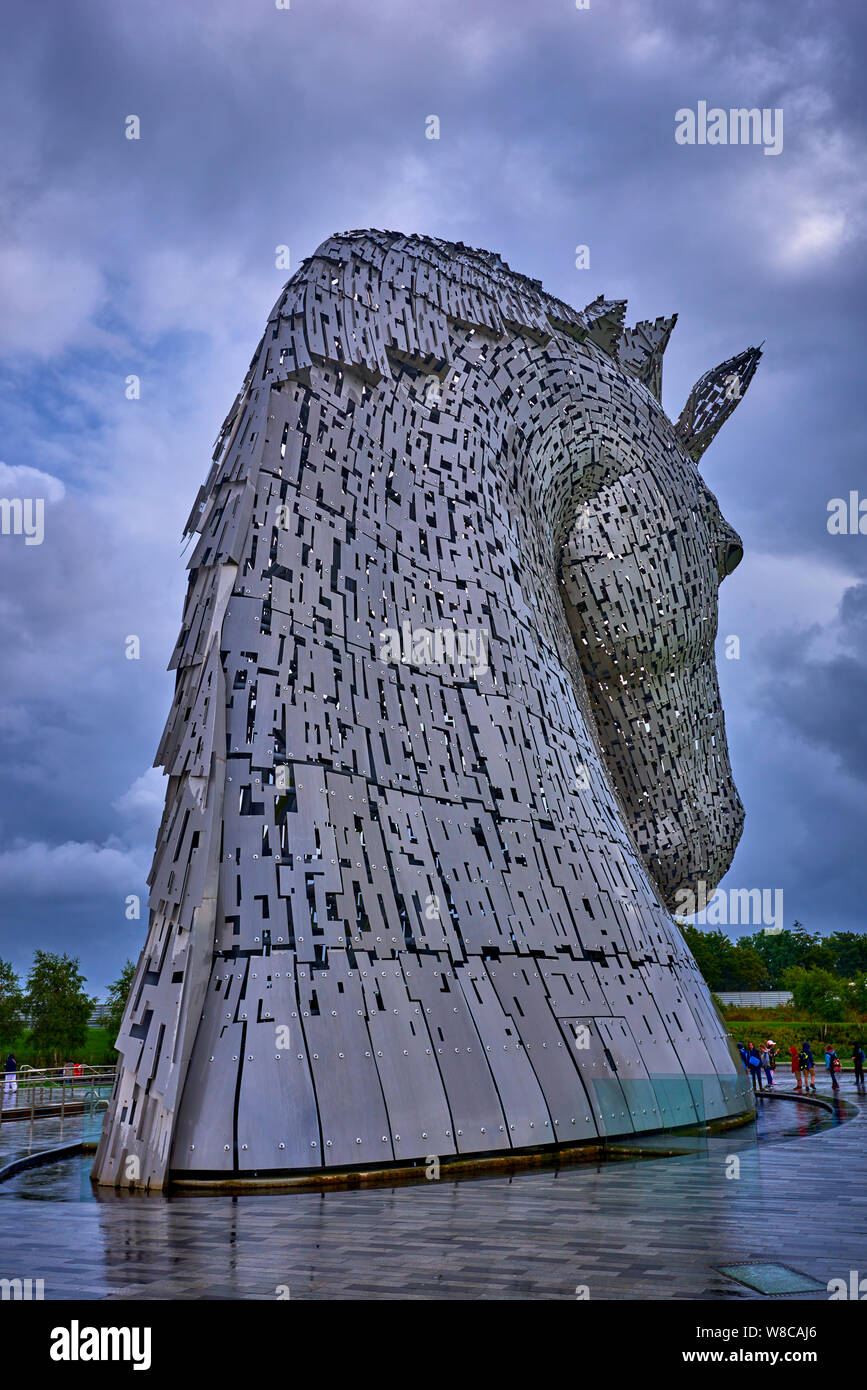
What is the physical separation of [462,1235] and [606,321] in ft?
69.3

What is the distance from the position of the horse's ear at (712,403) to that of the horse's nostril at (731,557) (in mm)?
2481

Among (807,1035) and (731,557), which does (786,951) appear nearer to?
(807,1035)

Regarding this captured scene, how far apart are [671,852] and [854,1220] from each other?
645 inches

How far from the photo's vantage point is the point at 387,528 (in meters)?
15.4

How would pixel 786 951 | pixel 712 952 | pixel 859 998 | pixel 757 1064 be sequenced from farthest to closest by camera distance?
1. pixel 786 951
2. pixel 712 952
3. pixel 859 998
4. pixel 757 1064

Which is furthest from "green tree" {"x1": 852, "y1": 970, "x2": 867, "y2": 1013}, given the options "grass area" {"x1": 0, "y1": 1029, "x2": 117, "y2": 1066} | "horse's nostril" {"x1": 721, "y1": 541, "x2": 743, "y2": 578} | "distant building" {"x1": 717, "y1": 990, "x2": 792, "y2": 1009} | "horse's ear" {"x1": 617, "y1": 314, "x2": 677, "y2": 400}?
"horse's ear" {"x1": 617, "y1": 314, "x2": 677, "y2": 400}

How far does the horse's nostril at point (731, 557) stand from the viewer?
26672 mm

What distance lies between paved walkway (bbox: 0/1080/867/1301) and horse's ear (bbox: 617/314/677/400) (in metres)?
19.1

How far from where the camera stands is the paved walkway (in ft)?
20.3

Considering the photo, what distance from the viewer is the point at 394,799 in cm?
1346

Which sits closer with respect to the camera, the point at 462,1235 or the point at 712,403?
the point at 462,1235

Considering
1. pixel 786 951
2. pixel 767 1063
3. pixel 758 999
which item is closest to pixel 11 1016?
pixel 767 1063
